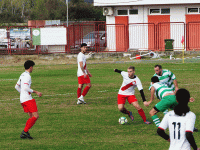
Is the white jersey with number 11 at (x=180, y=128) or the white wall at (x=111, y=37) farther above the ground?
the white wall at (x=111, y=37)

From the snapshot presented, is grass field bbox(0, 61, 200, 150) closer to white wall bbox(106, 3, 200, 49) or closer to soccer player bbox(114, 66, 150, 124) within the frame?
soccer player bbox(114, 66, 150, 124)

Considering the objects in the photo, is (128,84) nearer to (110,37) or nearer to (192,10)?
(110,37)

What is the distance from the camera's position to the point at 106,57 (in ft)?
102

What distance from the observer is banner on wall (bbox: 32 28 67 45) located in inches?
1232

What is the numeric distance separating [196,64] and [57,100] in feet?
47.0

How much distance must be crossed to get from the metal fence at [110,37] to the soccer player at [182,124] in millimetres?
26572

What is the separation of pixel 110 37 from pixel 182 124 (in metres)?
28.2

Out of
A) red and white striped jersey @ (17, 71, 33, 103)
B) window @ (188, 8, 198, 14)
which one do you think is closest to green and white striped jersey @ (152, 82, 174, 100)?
red and white striped jersey @ (17, 71, 33, 103)

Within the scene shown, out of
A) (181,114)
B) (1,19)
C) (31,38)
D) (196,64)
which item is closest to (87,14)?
(1,19)

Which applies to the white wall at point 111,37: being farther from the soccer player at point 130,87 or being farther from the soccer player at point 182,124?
the soccer player at point 182,124

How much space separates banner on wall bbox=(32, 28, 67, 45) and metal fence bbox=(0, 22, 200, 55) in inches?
17.5

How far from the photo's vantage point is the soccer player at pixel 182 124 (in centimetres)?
508

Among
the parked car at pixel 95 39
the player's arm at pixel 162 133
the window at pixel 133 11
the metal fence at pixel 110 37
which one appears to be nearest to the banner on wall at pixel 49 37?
the metal fence at pixel 110 37

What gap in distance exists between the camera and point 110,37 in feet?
108
